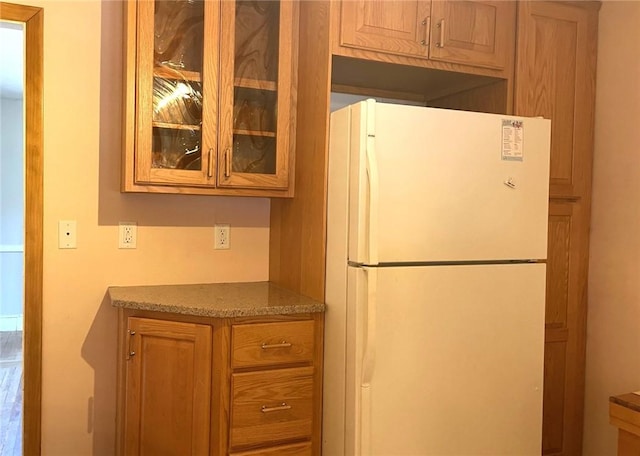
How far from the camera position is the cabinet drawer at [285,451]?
1924 mm

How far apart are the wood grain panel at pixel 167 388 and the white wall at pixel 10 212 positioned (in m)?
4.42

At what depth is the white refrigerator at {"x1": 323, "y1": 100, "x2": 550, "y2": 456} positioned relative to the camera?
1814 millimetres

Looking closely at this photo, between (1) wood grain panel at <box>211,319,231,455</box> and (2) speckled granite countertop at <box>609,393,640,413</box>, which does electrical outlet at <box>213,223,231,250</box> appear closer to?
(1) wood grain panel at <box>211,319,231,455</box>

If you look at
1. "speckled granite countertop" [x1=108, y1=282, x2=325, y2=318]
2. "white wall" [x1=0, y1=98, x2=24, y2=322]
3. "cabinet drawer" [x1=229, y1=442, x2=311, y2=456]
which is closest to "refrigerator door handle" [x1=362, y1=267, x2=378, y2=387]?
"speckled granite countertop" [x1=108, y1=282, x2=325, y2=318]

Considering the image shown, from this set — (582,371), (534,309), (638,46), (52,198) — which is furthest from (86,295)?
(638,46)

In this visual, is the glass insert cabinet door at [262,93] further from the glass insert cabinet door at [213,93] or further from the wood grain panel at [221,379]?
the wood grain panel at [221,379]

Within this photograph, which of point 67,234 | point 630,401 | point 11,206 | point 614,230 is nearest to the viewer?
point 630,401

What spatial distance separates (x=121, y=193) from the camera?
7.50ft

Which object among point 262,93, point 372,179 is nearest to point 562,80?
point 372,179

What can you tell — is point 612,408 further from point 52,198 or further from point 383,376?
point 52,198

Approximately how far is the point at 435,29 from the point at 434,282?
982 millimetres

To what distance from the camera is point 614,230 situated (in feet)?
7.79

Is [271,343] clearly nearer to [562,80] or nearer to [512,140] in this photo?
[512,140]

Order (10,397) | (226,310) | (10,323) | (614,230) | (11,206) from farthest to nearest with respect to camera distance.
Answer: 1. (11,206)
2. (10,323)
3. (10,397)
4. (614,230)
5. (226,310)
